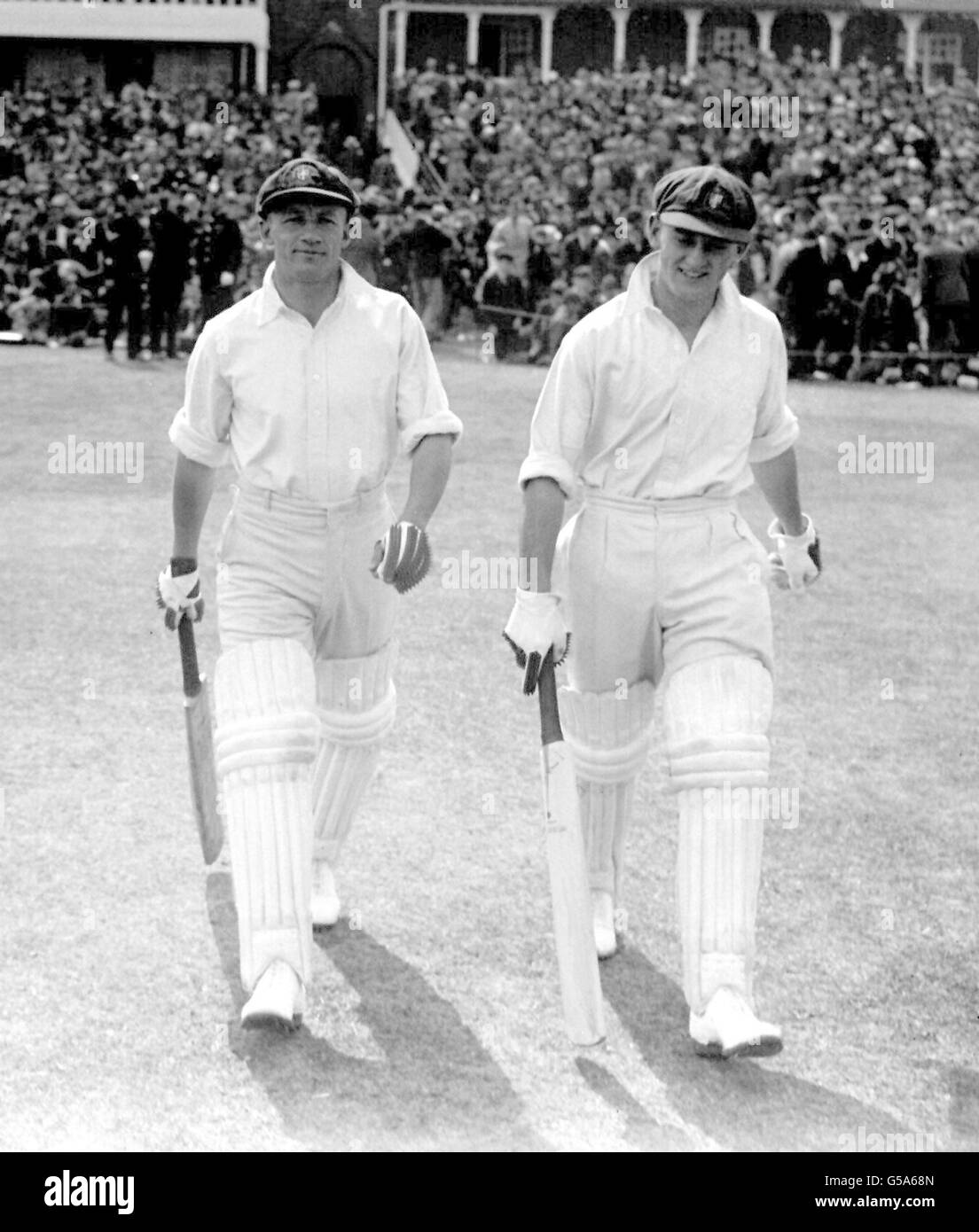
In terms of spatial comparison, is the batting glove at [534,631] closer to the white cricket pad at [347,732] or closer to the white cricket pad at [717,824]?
the white cricket pad at [717,824]

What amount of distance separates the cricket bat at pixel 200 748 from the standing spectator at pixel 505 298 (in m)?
18.2

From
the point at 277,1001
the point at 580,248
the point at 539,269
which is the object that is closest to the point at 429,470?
the point at 277,1001

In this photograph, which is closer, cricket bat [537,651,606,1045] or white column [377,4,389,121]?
cricket bat [537,651,606,1045]

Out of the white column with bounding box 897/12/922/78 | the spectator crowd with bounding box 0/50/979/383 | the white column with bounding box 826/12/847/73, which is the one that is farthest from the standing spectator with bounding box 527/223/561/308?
the white column with bounding box 897/12/922/78

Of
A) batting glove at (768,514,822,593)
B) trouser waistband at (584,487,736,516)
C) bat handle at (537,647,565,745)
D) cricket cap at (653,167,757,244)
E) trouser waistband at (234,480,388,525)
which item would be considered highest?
cricket cap at (653,167,757,244)

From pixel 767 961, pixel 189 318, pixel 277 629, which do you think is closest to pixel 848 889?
→ pixel 767 961

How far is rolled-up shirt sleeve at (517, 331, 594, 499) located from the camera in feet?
16.0

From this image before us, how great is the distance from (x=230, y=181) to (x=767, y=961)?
26018 mm

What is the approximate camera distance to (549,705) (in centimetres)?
479

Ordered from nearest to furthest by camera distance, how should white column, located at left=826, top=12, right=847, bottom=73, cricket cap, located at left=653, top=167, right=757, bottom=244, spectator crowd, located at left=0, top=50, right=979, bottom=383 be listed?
cricket cap, located at left=653, top=167, right=757, bottom=244, spectator crowd, located at left=0, top=50, right=979, bottom=383, white column, located at left=826, top=12, right=847, bottom=73

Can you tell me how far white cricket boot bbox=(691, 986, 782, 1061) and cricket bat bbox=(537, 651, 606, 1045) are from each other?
0.24 m

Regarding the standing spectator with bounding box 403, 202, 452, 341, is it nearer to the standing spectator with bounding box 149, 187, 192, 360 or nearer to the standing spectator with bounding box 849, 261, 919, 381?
the standing spectator with bounding box 149, 187, 192, 360

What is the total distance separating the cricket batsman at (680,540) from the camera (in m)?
4.68

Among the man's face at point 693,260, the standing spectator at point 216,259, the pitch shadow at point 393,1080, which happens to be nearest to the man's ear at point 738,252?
the man's face at point 693,260
